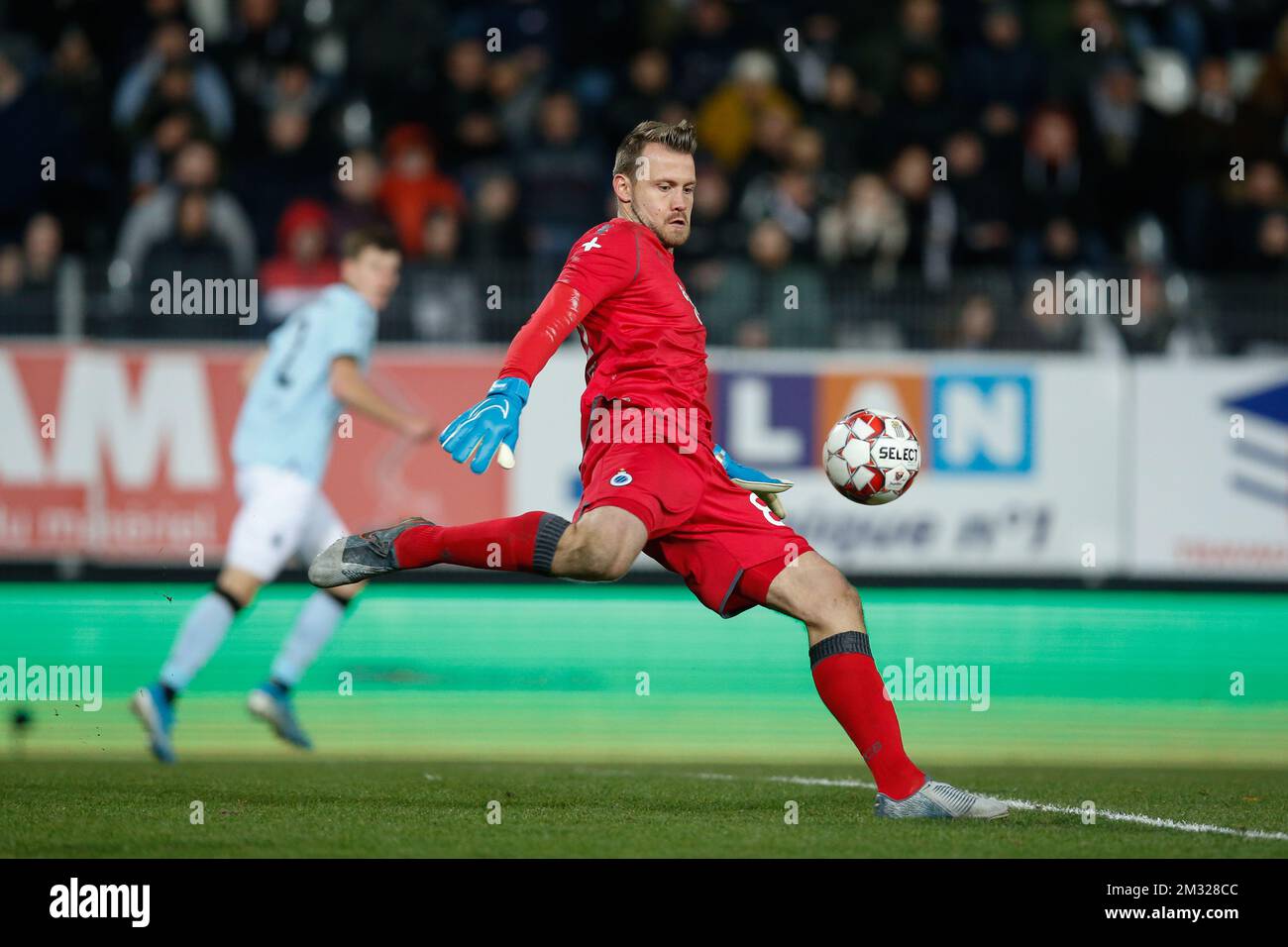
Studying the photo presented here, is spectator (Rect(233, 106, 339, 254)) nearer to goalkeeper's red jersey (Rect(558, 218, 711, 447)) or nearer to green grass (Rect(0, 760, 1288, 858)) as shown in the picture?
green grass (Rect(0, 760, 1288, 858))

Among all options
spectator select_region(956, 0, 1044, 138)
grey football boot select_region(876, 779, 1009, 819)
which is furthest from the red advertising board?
grey football boot select_region(876, 779, 1009, 819)

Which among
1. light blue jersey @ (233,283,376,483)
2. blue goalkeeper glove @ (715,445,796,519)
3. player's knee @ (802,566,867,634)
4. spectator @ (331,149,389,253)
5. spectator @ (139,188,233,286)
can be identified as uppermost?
spectator @ (331,149,389,253)

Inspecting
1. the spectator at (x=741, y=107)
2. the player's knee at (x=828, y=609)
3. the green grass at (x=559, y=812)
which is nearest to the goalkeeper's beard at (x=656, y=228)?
the player's knee at (x=828, y=609)

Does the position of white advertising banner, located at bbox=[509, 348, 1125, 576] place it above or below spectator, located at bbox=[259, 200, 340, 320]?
below

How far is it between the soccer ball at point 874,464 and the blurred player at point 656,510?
1.19 feet

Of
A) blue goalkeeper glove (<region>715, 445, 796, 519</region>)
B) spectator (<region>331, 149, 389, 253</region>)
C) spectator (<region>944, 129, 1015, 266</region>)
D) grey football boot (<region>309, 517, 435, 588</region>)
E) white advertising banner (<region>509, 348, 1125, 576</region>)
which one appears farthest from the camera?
spectator (<region>944, 129, 1015, 266</region>)

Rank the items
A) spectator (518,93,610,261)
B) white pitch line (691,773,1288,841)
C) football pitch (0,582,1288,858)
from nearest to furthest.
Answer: football pitch (0,582,1288,858), white pitch line (691,773,1288,841), spectator (518,93,610,261)

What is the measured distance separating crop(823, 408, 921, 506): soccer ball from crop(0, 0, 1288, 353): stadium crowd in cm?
811

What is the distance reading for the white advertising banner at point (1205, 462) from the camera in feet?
49.6

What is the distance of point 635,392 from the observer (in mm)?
6465

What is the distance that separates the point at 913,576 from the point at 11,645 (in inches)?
271

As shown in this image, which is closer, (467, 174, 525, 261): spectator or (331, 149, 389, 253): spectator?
(467, 174, 525, 261): spectator

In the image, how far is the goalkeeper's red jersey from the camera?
6.41 meters

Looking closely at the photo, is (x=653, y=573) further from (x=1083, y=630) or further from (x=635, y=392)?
(x=635, y=392)
